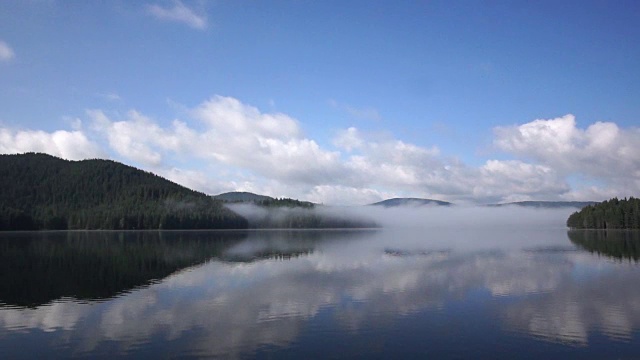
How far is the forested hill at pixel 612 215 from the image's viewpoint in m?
152

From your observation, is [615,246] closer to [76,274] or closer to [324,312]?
[324,312]

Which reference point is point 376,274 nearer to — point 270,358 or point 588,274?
point 588,274

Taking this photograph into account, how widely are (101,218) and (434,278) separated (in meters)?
183

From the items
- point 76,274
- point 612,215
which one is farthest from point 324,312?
point 612,215

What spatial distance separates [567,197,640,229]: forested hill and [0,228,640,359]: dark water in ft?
407

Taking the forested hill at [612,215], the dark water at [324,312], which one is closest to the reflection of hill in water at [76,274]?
the dark water at [324,312]

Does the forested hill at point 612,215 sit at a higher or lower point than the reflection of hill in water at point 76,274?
higher

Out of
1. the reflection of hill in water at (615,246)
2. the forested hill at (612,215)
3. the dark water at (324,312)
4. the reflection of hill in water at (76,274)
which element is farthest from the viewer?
the forested hill at (612,215)

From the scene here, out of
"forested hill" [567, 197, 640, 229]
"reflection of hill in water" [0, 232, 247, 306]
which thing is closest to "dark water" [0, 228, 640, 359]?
"reflection of hill in water" [0, 232, 247, 306]

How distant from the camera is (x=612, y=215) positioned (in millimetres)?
158750

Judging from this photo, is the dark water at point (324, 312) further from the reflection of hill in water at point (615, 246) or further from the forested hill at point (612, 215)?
the forested hill at point (612, 215)

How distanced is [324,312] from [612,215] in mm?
162343

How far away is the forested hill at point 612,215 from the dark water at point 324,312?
124121mm

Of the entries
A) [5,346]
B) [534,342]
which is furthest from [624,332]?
[5,346]
